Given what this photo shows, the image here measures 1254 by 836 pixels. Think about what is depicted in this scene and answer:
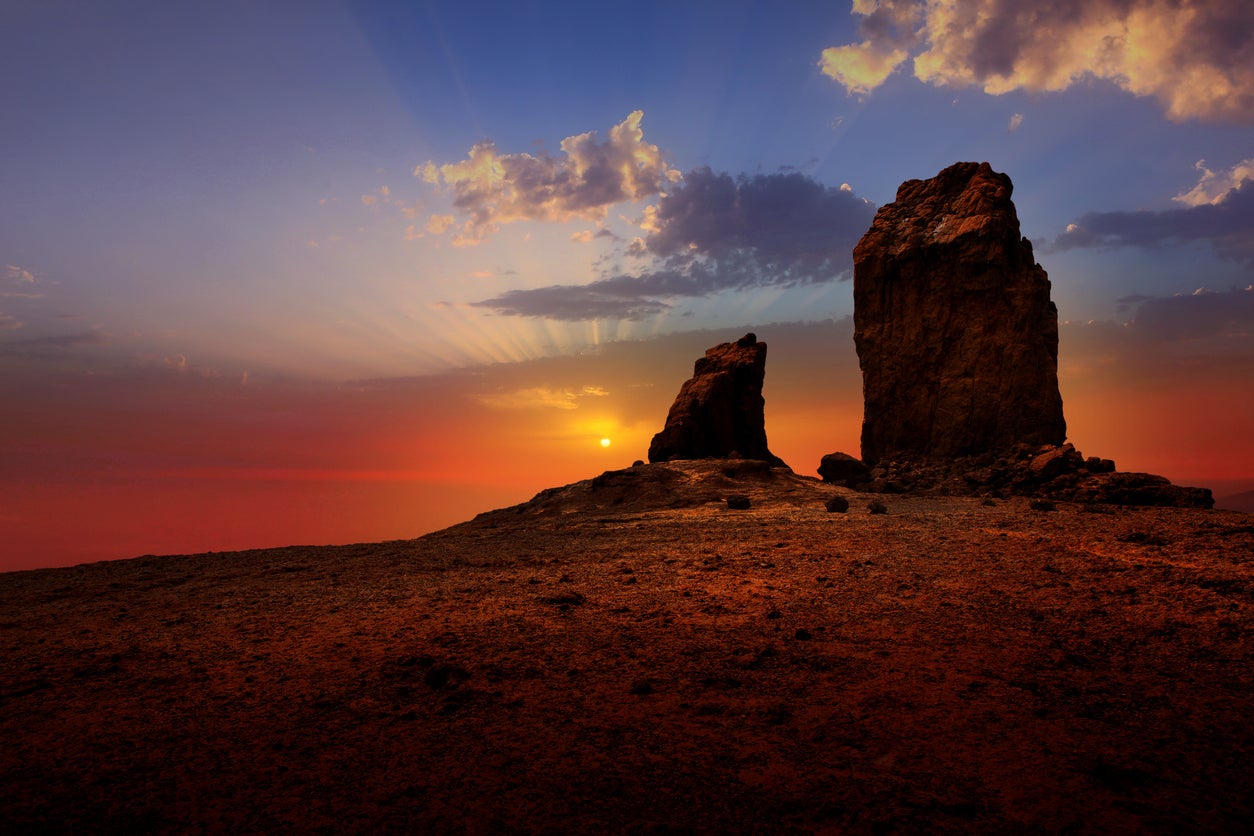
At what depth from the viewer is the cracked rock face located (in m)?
26.2

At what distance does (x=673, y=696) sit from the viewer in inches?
213

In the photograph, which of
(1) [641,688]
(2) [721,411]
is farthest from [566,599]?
(2) [721,411]

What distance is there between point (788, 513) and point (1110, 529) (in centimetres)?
699

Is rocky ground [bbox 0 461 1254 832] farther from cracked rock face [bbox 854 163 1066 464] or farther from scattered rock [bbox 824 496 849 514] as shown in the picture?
cracked rock face [bbox 854 163 1066 464]

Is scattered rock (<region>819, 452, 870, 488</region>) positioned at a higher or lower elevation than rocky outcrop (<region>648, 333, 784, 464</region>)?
lower

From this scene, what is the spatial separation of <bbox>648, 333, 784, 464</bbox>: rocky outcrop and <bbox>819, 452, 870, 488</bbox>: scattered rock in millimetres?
3957

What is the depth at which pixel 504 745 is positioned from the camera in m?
4.73

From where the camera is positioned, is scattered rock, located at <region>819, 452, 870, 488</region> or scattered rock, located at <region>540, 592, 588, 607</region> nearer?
Result: scattered rock, located at <region>540, 592, 588, 607</region>

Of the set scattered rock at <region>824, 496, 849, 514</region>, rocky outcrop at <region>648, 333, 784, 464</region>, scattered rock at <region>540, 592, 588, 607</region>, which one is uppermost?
rocky outcrop at <region>648, 333, 784, 464</region>

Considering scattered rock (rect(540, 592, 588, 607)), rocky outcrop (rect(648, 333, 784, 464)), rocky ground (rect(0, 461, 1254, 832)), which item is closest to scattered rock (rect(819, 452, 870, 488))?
rocky outcrop (rect(648, 333, 784, 464))

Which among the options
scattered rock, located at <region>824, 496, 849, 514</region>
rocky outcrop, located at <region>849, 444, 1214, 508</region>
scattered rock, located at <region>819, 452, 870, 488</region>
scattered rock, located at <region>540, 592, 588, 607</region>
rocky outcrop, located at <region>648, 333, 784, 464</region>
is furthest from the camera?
rocky outcrop, located at <region>648, 333, 784, 464</region>

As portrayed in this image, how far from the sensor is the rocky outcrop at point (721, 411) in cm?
3112

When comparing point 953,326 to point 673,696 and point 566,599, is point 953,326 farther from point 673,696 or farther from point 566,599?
point 673,696

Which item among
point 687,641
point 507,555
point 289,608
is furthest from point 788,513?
point 289,608
